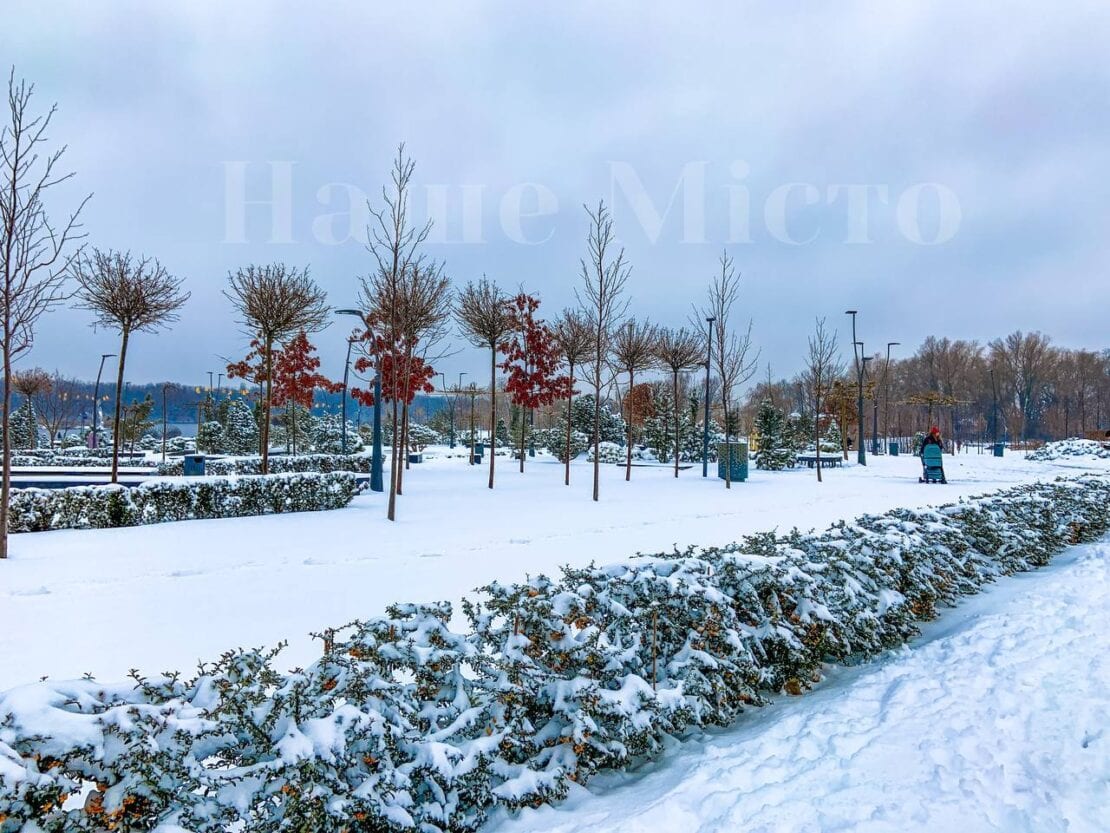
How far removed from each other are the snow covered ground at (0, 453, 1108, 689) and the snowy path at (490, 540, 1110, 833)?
117 inches

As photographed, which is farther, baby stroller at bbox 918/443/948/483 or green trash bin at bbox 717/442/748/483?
green trash bin at bbox 717/442/748/483

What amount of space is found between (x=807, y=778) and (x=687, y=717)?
722 millimetres

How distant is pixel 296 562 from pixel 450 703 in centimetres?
577

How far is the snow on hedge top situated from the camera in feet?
106

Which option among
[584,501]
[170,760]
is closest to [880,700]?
[170,760]

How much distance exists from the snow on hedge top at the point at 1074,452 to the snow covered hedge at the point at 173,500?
114 feet

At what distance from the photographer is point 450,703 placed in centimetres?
277

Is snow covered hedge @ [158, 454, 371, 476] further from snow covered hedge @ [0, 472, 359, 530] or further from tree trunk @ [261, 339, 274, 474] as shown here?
snow covered hedge @ [0, 472, 359, 530]

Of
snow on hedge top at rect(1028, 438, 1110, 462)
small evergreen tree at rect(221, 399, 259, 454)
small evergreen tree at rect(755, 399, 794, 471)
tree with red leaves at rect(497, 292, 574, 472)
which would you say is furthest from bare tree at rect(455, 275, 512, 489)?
snow on hedge top at rect(1028, 438, 1110, 462)

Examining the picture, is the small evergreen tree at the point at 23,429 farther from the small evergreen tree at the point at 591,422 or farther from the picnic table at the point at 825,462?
the picnic table at the point at 825,462

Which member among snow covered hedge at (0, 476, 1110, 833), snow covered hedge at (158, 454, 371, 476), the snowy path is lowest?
the snowy path

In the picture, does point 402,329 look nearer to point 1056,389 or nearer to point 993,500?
point 993,500

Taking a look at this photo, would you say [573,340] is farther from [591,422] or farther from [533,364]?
[591,422]

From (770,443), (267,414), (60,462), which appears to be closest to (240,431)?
(60,462)
